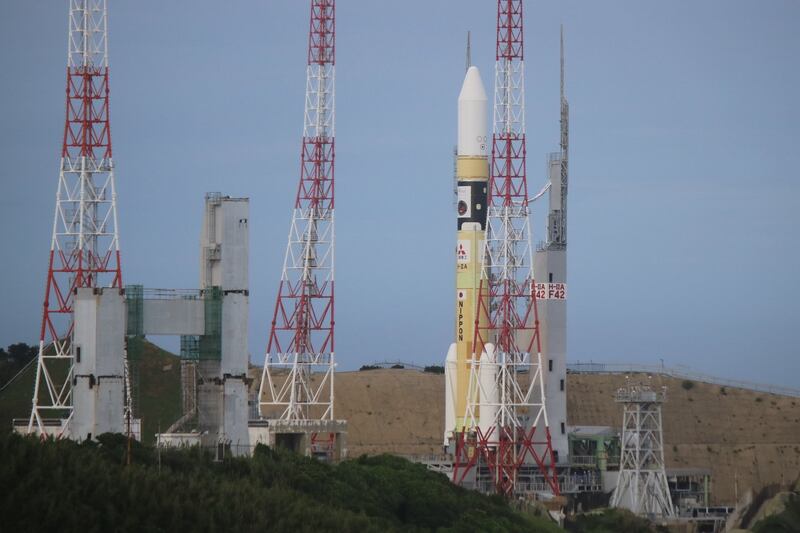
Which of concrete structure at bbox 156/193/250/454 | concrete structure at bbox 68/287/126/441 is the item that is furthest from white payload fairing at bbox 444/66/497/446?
concrete structure at bbox 68/287/126/441

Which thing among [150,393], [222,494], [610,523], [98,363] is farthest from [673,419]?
[222,494]

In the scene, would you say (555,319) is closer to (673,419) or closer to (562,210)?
(562,210)

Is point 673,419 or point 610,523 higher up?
point 673,419

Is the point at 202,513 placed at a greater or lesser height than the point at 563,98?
lesser

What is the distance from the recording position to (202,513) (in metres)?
65.3

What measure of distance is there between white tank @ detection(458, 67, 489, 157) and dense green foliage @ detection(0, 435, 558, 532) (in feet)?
71.2

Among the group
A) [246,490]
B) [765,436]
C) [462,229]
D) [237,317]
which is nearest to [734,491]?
[765,436]

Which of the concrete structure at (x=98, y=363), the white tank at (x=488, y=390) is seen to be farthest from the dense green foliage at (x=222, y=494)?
the white tank at (x=488, y=390)

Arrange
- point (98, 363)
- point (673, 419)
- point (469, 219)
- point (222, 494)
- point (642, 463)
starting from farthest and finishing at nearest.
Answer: point (673, 419) → point (469, 219) → point (642, 463) → point (98, 363) → point (222, 494)

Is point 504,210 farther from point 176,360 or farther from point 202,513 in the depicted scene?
point 202,513

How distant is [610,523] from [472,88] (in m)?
25.5

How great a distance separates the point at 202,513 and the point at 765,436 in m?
63.4

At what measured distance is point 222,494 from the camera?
6906cm

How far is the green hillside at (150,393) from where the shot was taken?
107 metres
